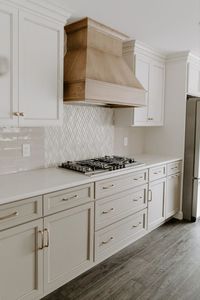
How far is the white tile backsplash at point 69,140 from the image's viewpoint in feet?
7.69

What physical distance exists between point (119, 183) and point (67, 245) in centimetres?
80

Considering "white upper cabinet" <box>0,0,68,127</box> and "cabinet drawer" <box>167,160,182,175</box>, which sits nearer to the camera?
"white upper cabinet" <box>0,0,68,127</box>

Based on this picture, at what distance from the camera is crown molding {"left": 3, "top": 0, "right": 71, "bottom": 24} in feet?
6.40

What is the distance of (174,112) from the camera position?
12.2ft

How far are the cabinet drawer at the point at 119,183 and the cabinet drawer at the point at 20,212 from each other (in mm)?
646

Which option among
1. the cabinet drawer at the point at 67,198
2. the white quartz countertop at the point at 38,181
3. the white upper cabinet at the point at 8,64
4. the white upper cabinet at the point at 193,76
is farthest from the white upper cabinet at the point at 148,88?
the white upper cabinet at the point at 8,64

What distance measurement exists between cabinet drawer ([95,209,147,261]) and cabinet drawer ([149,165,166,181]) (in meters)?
0.42

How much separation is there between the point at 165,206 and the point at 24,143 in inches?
82.8

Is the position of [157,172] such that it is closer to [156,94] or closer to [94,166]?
[94,166]

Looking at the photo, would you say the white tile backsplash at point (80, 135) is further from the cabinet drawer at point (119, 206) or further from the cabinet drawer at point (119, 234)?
the cabinet drawer at point (119, 234)

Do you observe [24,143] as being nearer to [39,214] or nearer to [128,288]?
[39,214]

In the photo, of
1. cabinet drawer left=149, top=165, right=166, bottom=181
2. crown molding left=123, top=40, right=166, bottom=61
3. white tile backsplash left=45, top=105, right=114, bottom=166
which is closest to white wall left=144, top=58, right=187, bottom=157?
crown molding left=123, top=40, right=166, bottom=61

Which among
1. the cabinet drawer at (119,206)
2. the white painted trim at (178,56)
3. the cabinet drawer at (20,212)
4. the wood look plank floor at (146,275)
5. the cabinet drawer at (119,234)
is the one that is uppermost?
the white painted trim at (178,56)

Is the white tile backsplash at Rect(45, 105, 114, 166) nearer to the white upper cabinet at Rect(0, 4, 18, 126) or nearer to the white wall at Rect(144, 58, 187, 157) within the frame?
the white upper cabinet at Rect(0, 4, 18, 126)
